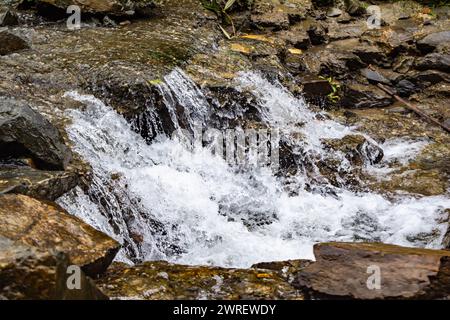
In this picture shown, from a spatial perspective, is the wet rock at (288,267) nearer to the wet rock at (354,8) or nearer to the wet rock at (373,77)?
the wet rock at (373,77)

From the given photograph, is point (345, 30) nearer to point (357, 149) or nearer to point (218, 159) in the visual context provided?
point (357, 149)

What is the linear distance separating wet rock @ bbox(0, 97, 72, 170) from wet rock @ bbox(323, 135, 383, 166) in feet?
13.4

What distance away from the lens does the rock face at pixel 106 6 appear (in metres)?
9.38

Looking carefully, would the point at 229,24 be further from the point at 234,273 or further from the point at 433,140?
the point at 234,273

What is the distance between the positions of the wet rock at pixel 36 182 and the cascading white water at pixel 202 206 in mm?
159

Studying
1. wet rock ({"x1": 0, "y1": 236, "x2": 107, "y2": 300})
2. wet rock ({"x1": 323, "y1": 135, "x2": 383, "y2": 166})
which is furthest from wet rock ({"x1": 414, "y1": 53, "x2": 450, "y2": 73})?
wet rock ({"x1": 0, "y1": 236, "x2": 107, "y2": 300})

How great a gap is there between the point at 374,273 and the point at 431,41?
7.85m

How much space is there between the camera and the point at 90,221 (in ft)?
16.7

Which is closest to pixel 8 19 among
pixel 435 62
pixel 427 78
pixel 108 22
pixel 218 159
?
pixel 108 22

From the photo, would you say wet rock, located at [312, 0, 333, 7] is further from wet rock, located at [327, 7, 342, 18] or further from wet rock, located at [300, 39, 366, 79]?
wet rock, located at [300, 39, 366, 79]

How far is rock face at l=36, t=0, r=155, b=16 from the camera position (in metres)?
9.38

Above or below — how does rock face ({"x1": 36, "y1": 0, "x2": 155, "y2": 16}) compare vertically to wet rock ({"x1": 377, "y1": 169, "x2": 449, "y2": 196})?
above

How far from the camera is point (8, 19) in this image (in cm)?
908
